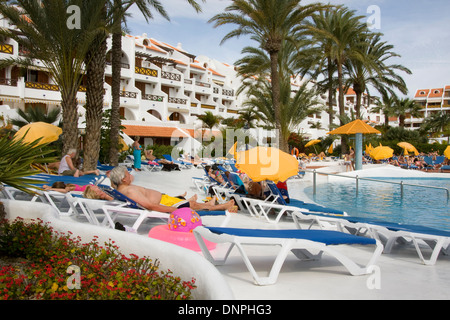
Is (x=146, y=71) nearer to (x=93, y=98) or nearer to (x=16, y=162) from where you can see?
(x=93, y=98)

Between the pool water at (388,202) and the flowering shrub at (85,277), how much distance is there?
6850mm

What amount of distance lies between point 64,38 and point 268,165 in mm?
6605

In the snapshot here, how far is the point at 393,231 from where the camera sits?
17.0ft

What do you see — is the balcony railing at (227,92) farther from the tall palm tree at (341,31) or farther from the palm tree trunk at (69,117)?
the palm tree trunk at (69,117)

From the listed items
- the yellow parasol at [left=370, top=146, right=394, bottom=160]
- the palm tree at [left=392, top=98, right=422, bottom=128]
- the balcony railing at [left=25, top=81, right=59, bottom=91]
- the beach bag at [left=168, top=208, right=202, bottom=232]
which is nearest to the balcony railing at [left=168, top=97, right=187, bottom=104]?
the balcony railing at [left=25, top=81, right=59, bottom=91]

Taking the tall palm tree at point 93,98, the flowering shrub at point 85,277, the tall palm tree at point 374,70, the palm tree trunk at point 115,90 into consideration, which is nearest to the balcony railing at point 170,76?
the tall palm tree at point 374,70

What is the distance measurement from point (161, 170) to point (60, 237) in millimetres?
15760

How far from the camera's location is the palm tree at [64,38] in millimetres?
10609

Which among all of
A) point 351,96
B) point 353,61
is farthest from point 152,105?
point 351,96

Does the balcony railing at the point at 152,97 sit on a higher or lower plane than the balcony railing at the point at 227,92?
lower

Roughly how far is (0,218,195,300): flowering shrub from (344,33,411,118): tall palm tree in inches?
1099

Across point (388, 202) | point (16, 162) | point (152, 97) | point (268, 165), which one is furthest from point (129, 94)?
point (16, 162)

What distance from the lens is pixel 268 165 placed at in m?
8.17

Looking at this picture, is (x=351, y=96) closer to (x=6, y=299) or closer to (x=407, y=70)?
(x=407, y=70)
